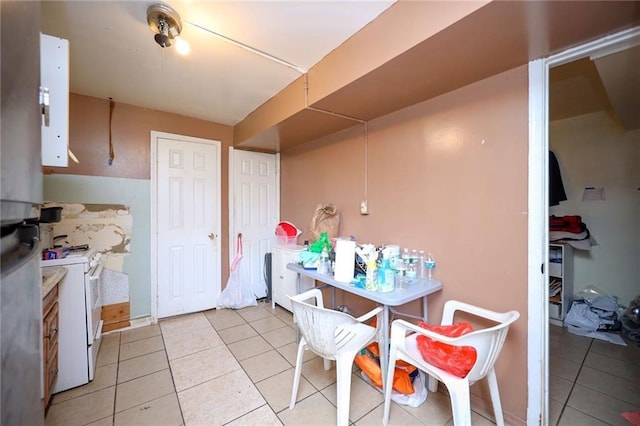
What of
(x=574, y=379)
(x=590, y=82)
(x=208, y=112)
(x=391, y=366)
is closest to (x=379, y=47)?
(x=391, y=366)

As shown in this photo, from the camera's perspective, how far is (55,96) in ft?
4.35

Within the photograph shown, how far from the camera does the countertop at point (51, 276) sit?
1380mm

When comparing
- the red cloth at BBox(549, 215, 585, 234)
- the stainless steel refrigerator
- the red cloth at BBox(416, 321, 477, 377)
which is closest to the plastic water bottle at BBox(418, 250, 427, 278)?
the red cloth at BBox(416, 321, 477, 377)

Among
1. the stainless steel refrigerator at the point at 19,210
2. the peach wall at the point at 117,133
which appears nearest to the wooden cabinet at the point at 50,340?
the stainless steel refrigerator at the point at 19,210

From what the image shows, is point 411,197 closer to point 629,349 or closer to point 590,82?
point 590,82

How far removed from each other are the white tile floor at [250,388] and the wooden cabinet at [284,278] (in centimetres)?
54

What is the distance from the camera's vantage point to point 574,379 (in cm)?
182

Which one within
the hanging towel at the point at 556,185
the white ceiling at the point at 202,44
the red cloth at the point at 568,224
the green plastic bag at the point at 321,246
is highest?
the white ceiling at the point at 202,44

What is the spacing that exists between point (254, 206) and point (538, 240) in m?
2.96

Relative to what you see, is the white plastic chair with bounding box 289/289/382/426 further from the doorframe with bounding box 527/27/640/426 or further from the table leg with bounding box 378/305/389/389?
the doorframe with bounding box 527/27/640/426

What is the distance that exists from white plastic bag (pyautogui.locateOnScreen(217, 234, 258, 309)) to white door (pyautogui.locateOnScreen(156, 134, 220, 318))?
13 centimetres

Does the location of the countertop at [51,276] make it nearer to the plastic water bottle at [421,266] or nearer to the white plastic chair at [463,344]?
the white plastic chair at [463,344]

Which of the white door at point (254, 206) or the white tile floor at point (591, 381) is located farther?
the white door at point (254, 206)

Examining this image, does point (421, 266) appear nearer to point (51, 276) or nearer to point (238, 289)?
point (238, 289)
